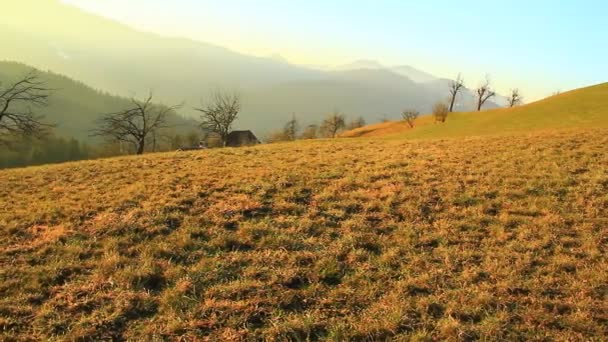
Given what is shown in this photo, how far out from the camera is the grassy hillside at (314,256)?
288 inches

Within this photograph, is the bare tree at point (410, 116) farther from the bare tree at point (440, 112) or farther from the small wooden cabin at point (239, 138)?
the small wooden cabin at point (239, 138)

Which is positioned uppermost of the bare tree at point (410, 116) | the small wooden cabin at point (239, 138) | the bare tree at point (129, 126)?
the bare tree at point (410, 116)

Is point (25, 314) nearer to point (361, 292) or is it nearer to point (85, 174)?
point (361, 292)

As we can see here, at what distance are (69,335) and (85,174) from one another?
14818mm

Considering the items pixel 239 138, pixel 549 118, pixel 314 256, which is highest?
pixel 549 118

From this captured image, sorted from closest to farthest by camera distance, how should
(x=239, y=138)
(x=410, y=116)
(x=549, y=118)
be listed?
(x=549, y=118) → (x=239, y=138) → (x=410, y=116)

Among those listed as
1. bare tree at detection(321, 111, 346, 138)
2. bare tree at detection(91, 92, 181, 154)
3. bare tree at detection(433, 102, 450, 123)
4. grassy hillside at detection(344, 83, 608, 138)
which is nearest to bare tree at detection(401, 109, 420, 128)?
bare tree at detection(433, 102, 450, 123)

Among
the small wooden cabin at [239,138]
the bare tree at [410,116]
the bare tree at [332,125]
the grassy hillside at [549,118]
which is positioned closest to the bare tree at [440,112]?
the bare tree at [410,116]

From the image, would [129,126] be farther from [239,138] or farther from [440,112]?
[440,112]

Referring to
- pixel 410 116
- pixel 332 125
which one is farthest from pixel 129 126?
pixel 410 116

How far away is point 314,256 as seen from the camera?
9828 millimetres

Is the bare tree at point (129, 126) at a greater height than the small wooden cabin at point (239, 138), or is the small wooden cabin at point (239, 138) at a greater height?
the bare tree at point (129, 126)

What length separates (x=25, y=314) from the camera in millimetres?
7645

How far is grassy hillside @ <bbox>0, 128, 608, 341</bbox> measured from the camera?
7.31 metres
